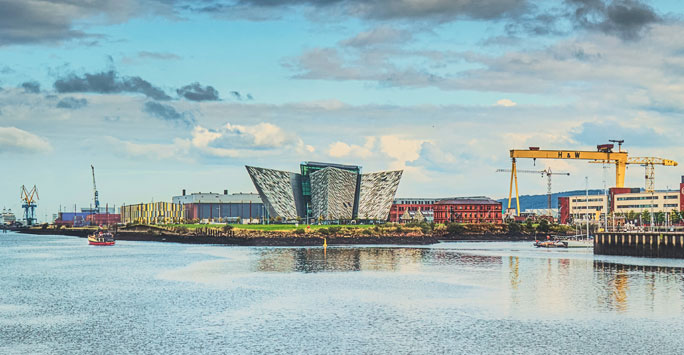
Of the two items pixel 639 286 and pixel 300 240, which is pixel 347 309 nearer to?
pixel 639 286

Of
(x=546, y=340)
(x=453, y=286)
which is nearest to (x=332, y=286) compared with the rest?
(x=453, y=286)

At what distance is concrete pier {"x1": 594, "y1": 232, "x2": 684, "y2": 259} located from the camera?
103 meters

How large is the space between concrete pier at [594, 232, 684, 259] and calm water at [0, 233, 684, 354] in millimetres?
9669

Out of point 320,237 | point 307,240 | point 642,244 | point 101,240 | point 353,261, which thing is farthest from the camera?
point 101,240

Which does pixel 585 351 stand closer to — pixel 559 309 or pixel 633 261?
pixel 559 309

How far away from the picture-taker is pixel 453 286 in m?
69.9

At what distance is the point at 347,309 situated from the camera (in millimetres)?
54844

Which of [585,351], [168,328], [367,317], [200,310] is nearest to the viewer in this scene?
[585,351]

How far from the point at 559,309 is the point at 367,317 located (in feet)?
49.6

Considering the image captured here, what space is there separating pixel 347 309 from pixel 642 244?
7030 cm

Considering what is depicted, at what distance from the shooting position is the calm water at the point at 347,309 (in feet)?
138

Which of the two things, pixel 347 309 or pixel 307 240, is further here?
pixel 307 240

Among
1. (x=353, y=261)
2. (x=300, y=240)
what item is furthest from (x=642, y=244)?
(x=300, y=240)

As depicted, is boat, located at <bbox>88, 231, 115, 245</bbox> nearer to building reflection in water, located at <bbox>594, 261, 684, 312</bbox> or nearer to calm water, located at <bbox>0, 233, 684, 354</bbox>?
calm water, located at <bbox>0, 233, 684, 354</bbox>
